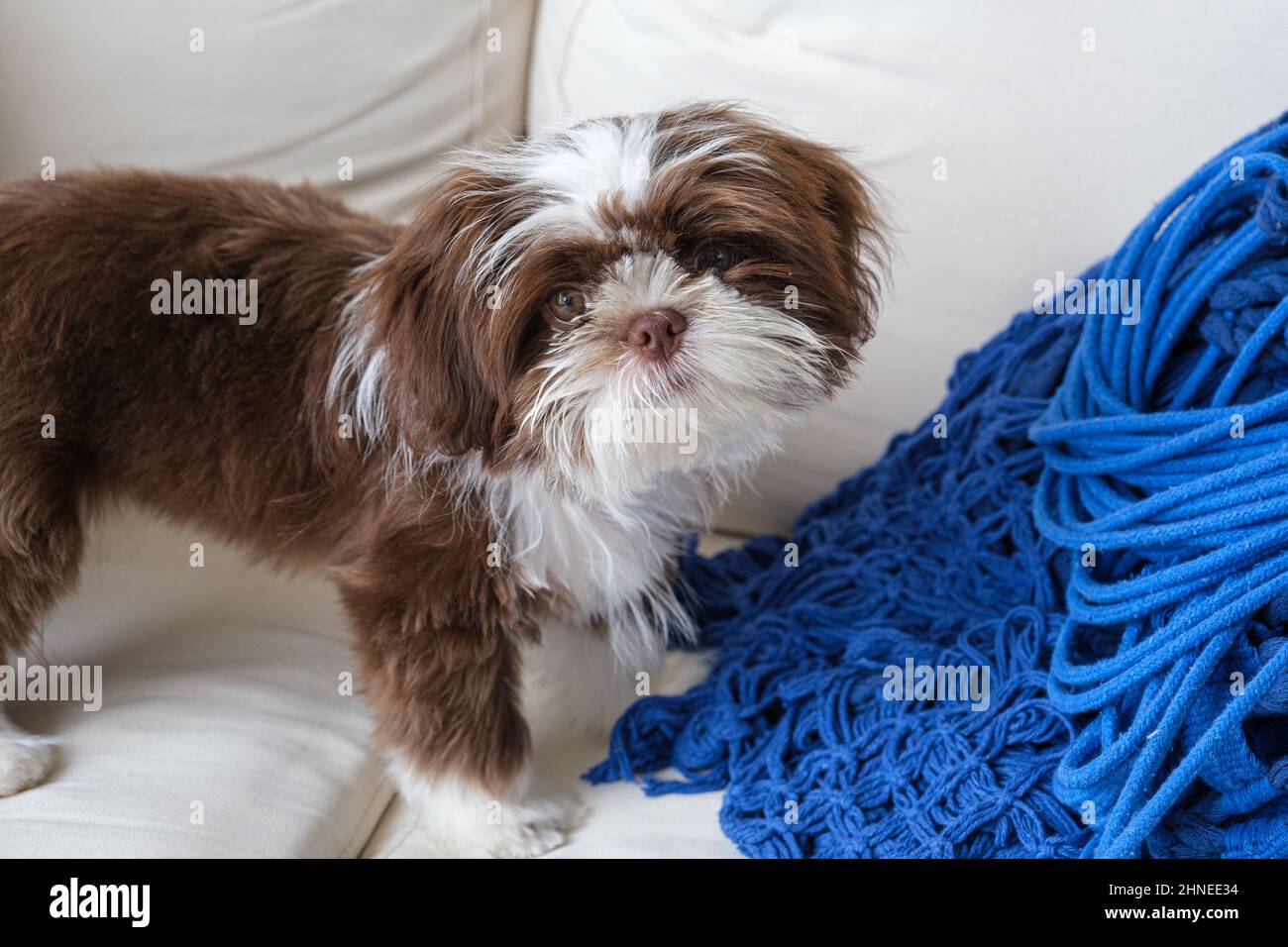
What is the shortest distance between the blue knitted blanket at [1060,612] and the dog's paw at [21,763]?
745 millimetres

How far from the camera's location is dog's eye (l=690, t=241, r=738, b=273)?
A: 136 centimetres

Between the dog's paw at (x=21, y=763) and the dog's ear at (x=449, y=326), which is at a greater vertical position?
the dog's ear at (x=449, y=326)

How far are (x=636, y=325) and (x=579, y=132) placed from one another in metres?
0.28

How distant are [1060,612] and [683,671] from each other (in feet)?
1.95

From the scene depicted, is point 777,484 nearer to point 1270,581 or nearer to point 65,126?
point 1270,581

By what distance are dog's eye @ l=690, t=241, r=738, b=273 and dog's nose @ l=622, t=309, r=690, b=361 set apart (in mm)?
102

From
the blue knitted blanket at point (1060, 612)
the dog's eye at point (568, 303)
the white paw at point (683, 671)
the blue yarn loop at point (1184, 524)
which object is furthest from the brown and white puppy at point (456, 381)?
the blue yarn loop at point (1184, 524)

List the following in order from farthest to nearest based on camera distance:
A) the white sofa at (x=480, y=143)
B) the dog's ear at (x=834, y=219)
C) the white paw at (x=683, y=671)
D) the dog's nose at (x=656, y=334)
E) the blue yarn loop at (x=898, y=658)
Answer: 1. the white paw at (x=683, y=671)
2. the white sofa at (x=480, y=143)
3. the blue yarn loop at (x=898, y=658)
4. the dog's ear at (x=834, y=219)
5. the dog's nose at (x=656, y=334)

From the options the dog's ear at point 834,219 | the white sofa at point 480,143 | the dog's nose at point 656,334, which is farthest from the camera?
the white sofa at point 480,143

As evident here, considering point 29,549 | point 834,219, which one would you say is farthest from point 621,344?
point 29,549

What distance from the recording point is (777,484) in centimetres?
220

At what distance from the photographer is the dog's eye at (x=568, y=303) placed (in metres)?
1.34

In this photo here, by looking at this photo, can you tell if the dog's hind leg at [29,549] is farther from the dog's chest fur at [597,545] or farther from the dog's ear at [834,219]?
the dog's ear at [834,219]
